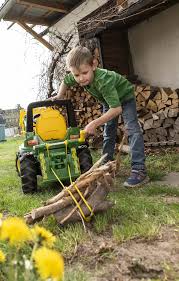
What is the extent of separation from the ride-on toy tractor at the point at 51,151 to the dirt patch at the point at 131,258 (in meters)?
1.53

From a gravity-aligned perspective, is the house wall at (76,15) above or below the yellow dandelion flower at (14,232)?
above

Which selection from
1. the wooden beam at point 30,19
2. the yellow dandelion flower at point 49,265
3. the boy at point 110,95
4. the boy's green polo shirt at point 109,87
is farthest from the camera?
the wooden beam at point 30,19

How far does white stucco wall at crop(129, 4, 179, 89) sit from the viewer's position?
651 centimetres

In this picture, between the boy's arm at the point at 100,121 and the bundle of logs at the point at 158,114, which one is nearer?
the boy's arm at the point at 100,121

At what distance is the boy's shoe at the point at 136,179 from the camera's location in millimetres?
4223

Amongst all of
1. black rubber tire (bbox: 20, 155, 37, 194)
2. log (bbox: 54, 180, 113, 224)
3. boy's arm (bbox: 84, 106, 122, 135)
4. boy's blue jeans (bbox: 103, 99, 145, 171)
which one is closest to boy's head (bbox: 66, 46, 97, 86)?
boy's arm (bbox: 84, 106, 122, 135)

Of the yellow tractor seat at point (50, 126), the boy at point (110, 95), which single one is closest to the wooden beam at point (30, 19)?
the yellow tractor seat at point (50, 126)

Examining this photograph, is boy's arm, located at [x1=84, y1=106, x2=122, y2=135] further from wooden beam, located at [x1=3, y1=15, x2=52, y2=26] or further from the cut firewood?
wooden beam, located at [x1=3, y1=15, x2=52, y2=26]

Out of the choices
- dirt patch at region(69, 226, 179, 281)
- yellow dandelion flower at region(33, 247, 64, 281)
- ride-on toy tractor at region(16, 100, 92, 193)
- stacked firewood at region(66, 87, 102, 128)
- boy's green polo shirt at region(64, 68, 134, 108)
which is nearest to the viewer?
yellow dandelion flower at region(33, 247, 64, 281)

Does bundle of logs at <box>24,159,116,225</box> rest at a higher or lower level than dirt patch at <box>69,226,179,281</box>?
higher

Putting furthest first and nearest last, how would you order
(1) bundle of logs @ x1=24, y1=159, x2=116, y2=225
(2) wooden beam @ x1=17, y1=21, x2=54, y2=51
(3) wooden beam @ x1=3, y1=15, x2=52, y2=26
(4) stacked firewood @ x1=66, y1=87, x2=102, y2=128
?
(2) wooden beam @ x1=17, y1=21, x2=54, y2=51 → (3) wooden beam @ x1=3, y1=15, x2=52, y2=26 → (4) stacked firewood @ x1=66, y1=87, x2=102, y2=128 → (1) bundle of logs @ x1=24, y1=159, x2=116, y2=225

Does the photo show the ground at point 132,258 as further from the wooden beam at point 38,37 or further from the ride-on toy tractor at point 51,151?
the wooden beam at point 38,37

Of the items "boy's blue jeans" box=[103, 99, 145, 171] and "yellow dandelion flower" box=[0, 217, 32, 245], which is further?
"boy's blue jeans" box=[103, 99, 145, 171]

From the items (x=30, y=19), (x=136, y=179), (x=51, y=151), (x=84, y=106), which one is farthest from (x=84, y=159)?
(x=30, y=19)
